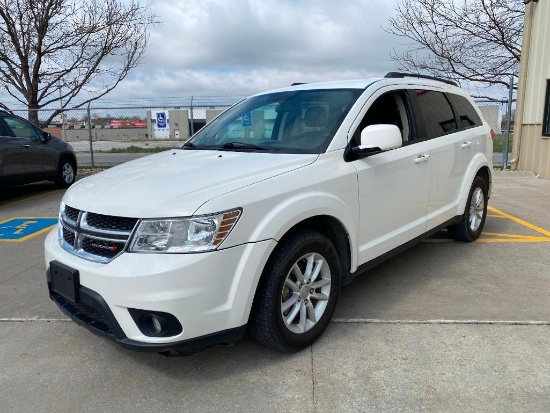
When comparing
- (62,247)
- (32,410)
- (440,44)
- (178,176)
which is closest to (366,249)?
(178,176)

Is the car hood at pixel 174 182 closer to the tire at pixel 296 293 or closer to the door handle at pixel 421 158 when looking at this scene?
the tire at pixel 296 293

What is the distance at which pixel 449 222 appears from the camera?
15.9 feet

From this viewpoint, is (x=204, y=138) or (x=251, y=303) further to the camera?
(x=204, y=138)

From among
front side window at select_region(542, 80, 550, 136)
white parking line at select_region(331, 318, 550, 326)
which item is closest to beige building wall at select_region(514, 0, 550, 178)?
front side window at select_region(542, 80, 550, 136)

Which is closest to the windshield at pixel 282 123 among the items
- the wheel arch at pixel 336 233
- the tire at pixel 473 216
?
the wheel arch at pixel 336 233

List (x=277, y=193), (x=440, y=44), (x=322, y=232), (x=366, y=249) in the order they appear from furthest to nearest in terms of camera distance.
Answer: (x=440, y=44), (x=366, y=249), (x=322, y=232), (x=277, y=193)

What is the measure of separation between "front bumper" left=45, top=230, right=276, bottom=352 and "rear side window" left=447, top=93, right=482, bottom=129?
3254mm

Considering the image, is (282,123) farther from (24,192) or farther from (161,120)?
(161,120)

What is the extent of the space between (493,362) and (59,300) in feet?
9.02

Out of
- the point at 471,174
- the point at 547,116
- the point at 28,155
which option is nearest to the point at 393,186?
the point at 471,174

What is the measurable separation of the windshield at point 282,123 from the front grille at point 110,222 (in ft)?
4.05

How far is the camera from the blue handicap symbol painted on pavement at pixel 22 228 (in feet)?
20.6

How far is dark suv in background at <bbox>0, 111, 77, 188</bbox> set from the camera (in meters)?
8.40

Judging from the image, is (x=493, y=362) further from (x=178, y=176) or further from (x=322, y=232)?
(x=178, y=176)
